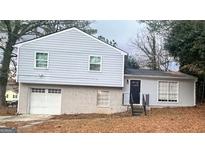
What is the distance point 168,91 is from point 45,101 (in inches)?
172

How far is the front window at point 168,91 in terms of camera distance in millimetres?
13633

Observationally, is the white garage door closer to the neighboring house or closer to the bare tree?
the neighboring house

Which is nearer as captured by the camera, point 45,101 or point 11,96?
point 11,96

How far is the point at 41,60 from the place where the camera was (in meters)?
12.3

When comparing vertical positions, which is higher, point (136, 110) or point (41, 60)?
point (41, 60)

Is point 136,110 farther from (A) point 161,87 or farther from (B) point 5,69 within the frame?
(B) point 5,69

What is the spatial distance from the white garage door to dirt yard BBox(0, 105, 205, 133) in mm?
541

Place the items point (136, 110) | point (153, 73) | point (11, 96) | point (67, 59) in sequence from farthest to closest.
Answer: point (153, 73) < point (136, 110) < point (67, 59) < point (11, 96)

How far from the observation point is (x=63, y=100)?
1241cm

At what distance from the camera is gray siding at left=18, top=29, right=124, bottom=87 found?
12.4 metres

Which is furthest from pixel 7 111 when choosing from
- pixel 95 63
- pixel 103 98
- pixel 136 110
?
pixel 136 110

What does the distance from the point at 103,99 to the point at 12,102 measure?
282 centimetres
